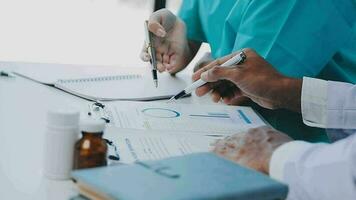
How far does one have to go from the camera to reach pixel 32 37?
2.44 m

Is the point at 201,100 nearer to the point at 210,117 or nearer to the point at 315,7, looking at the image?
the point at 210,117

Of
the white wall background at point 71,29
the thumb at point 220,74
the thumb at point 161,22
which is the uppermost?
the thumb at point 161,22

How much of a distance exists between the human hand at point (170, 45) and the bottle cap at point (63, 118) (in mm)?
803

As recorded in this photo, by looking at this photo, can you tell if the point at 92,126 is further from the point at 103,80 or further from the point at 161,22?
the point at 161,22

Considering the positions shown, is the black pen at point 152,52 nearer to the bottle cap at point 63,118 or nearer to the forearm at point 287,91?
the forearm at point 287,91

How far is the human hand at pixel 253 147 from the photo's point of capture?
78cm

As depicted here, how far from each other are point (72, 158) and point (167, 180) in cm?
18

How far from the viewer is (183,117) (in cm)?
111

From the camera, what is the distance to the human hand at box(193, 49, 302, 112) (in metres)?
1.15

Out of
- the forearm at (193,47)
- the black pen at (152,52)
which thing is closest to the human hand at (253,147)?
the black pen at (152,52)

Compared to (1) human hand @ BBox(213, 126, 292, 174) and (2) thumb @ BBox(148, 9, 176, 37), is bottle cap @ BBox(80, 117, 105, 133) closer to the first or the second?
(1) human hand @ BBox(213, 126, 292, 174)

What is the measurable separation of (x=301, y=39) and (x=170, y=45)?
0.47 metres

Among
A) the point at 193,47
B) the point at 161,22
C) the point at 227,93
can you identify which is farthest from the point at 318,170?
the point at 193,47

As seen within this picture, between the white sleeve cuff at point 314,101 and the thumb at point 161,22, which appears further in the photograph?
the thumb at point 161,22
